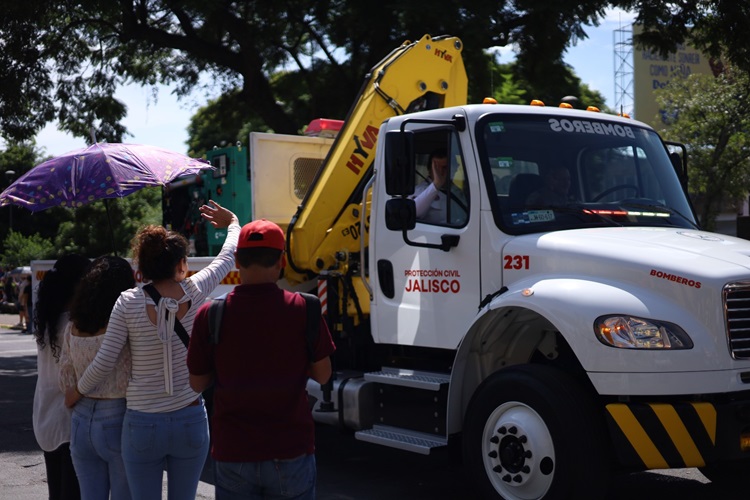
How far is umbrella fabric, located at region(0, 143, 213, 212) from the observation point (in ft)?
24.9

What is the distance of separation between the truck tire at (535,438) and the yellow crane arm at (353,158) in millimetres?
2603

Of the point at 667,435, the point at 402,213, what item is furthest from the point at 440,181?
the point at 667,435

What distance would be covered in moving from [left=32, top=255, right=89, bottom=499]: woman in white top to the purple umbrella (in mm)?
2490

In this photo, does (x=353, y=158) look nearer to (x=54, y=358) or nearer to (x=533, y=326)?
(x=533, y=326)

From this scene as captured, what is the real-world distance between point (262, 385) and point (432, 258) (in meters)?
3.24

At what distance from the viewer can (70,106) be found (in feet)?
65.6

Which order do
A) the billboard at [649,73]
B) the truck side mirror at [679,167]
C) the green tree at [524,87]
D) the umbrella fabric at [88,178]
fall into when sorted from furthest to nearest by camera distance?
1. the billboard at [649,73]
2. the green tree at [524,87]
3. the umbrella fabric at [88,178]
4. the truck side mirror at [679,167]

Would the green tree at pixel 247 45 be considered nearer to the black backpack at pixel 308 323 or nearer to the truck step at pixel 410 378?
the truck step at pixel 410 378

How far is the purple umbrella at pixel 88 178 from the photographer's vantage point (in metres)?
7.58

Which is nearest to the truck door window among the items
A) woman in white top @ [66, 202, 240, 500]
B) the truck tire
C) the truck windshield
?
the truck windshield

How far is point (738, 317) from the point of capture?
5.35 m

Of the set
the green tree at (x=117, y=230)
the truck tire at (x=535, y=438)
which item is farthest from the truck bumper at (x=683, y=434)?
the green tree at (x=117, y=230)

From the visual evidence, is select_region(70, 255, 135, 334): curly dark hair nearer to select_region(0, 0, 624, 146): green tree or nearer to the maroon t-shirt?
the maroon t-shirt

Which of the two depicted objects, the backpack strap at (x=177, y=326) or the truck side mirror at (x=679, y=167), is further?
the truck side mirror at (x=679, y=167)
